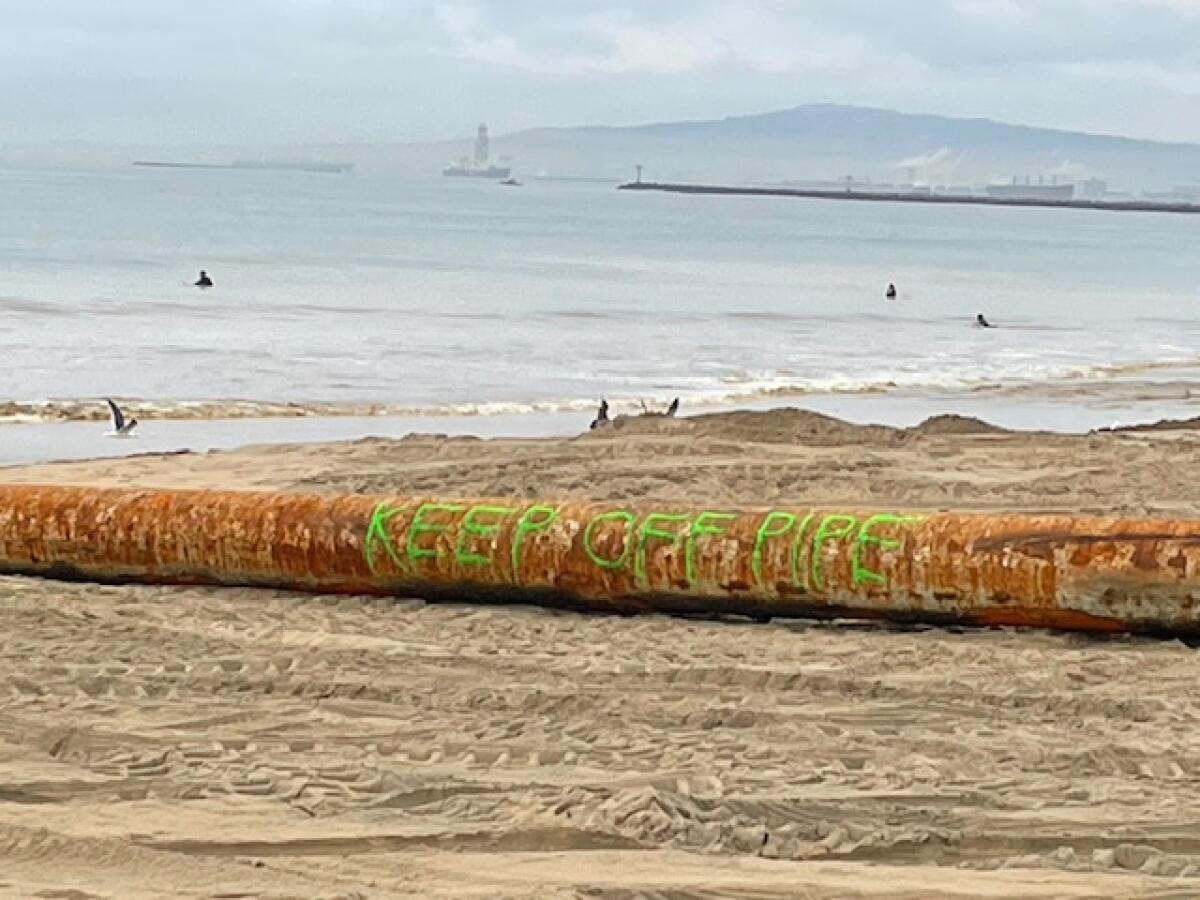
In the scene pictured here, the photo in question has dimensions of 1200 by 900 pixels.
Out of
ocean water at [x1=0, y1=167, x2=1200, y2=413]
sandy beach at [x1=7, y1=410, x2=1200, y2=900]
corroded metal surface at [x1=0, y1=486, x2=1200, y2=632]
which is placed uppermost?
ocean water at [x1=0, y1=167, x2=1200, y2=413]

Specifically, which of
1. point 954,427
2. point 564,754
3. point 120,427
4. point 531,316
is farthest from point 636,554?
point 531,316

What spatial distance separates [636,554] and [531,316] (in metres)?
25.6

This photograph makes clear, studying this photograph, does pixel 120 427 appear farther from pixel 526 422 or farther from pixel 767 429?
pixel 767 429

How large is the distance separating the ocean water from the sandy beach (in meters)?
11.8

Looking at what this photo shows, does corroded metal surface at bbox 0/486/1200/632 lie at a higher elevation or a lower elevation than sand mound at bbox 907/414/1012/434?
lower

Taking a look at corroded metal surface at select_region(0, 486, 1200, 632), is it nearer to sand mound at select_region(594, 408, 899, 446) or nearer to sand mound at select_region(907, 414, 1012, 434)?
sand mound at select_region(594, 408, 899, 446)

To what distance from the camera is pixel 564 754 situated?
419cm

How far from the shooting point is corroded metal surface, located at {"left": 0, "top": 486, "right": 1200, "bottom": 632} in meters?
5.68

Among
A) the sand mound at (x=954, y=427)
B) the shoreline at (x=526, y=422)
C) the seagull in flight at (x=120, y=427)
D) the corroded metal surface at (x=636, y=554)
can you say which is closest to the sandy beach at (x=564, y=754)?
the corroded metal surface at (x=636, y=554)

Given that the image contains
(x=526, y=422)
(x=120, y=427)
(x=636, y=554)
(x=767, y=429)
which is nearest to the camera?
(x=636, y=554)

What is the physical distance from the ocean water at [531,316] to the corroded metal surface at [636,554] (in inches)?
417

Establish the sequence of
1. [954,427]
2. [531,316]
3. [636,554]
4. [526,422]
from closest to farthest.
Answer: [636,554] < [954,427] < [526,422] < [531,316]

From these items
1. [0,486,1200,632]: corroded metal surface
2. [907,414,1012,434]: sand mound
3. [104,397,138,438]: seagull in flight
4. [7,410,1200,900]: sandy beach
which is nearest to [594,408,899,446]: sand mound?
[907,414,1012,434]: sand mound

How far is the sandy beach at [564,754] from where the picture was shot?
3428 mm
